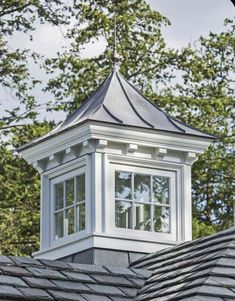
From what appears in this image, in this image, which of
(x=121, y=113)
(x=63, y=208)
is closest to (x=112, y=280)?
(x=63, y=208)

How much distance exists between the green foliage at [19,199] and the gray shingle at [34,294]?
12278 millimetres

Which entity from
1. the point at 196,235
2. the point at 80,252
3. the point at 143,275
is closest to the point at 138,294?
the point at 143,275

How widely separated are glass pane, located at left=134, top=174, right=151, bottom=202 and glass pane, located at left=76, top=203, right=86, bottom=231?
578 mm

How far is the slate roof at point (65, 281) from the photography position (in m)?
12.1

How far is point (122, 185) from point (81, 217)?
1.79ft

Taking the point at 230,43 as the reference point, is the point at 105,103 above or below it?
below

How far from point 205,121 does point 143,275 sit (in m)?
12.9

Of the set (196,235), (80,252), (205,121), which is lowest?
(80,252)

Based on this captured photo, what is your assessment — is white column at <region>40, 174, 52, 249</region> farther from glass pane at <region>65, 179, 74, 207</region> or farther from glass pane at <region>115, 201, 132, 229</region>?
glass pane at <region>115, 201, 132, 229</region>

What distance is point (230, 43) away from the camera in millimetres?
26984

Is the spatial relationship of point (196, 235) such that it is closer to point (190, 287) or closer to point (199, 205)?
point (199, 205)

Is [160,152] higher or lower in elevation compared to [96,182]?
higher

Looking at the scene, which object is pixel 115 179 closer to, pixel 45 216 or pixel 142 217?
pixel 142 217

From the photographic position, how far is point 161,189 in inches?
588
